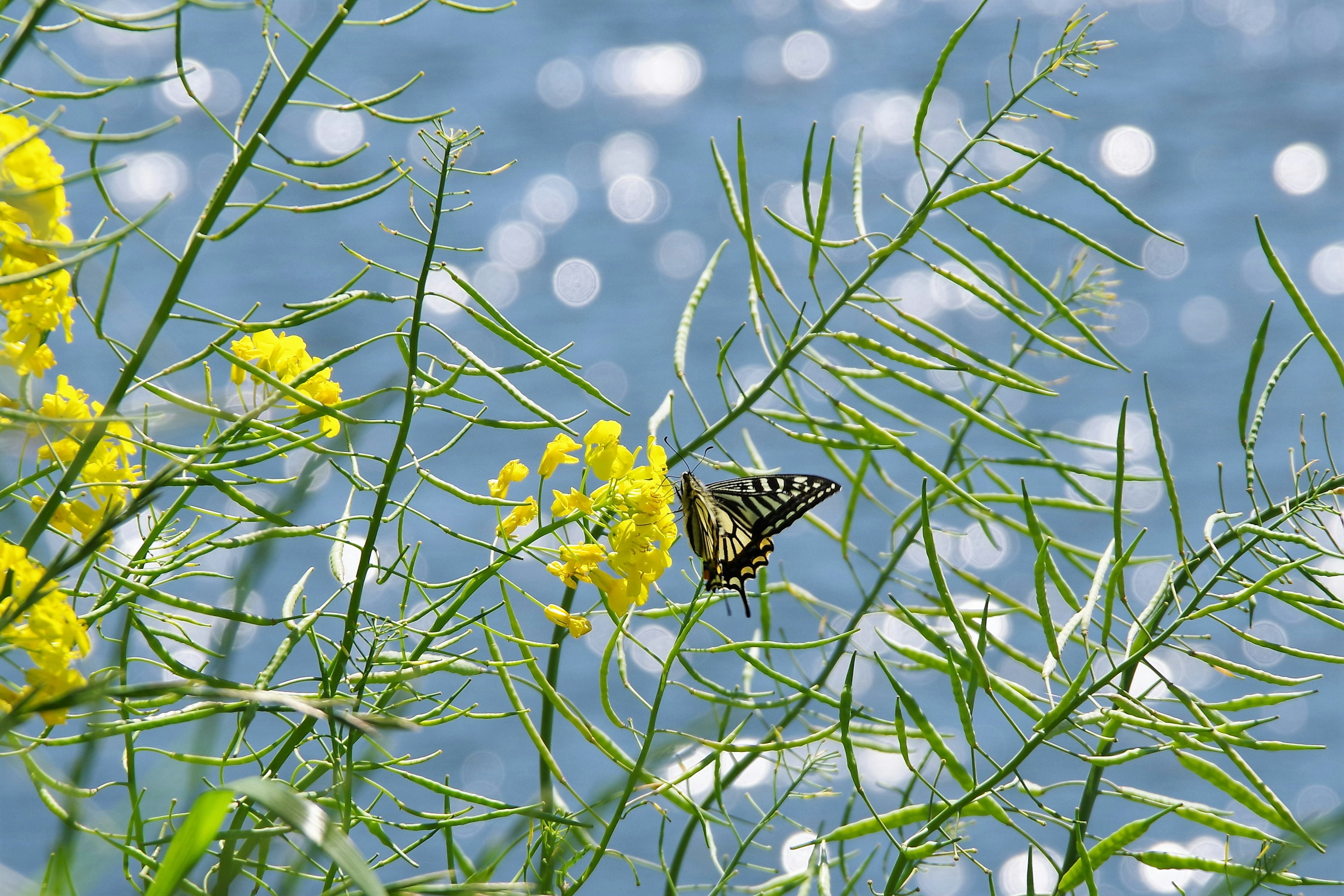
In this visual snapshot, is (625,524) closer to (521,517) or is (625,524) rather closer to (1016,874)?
(521,517)

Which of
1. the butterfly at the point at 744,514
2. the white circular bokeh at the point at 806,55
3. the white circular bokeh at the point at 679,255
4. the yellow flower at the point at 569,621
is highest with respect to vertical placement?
the white circular bokeh at the point at 806,55

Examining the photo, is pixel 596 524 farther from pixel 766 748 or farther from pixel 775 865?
pixel 775 865

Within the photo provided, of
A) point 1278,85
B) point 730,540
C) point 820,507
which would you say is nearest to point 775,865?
point 820,507

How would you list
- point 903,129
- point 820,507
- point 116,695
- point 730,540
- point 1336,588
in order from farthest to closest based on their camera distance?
point 903,129 < point 820,507 < point 730,540 < point 1336,588 < point 116,695

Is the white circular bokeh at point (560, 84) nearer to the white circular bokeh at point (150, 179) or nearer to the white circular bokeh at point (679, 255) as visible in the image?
the white circular bokeh at point (679, 255)

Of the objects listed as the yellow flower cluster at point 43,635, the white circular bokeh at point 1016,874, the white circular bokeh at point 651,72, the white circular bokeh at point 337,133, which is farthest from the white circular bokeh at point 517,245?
the yellow flower cluster at point 43,635

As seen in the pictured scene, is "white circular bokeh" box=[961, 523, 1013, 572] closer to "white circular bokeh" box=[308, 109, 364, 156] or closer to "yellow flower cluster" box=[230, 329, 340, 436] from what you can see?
"white circular bokeh" box=[308, 109, 364, 156]

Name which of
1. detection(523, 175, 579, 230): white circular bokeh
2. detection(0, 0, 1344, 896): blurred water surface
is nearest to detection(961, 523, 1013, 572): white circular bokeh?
detection(0, 0, 1344, 896): blurred water surface
